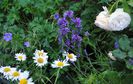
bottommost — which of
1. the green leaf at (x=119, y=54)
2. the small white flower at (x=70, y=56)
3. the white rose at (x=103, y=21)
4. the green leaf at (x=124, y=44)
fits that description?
the green leaf at (x=119, y=54)

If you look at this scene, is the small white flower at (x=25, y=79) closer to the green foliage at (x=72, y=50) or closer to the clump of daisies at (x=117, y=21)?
the green foliage at (x=72, y=50)

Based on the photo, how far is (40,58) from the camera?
2.42 meters

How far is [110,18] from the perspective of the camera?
2.47 metres

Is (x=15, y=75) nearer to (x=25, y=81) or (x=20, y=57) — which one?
(x=25, y=81)

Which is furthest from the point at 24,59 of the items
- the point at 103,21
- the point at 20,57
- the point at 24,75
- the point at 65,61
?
the point at 103,21

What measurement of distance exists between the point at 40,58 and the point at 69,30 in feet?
0.94

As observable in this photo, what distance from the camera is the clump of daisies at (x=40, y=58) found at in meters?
2.40

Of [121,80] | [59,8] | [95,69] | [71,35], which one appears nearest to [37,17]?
[59,8]

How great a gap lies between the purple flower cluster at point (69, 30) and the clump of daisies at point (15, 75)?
0.34 metres

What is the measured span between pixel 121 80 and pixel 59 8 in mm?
876

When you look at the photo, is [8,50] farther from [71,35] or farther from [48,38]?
[71,35]

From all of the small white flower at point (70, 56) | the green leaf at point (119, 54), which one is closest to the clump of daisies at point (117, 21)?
the green leaf at point (119, 54)

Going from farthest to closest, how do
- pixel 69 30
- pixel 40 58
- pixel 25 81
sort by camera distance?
pixel 69 30
pixel 40 58
pixel 25 81

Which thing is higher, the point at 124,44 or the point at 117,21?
the point at 117,21
